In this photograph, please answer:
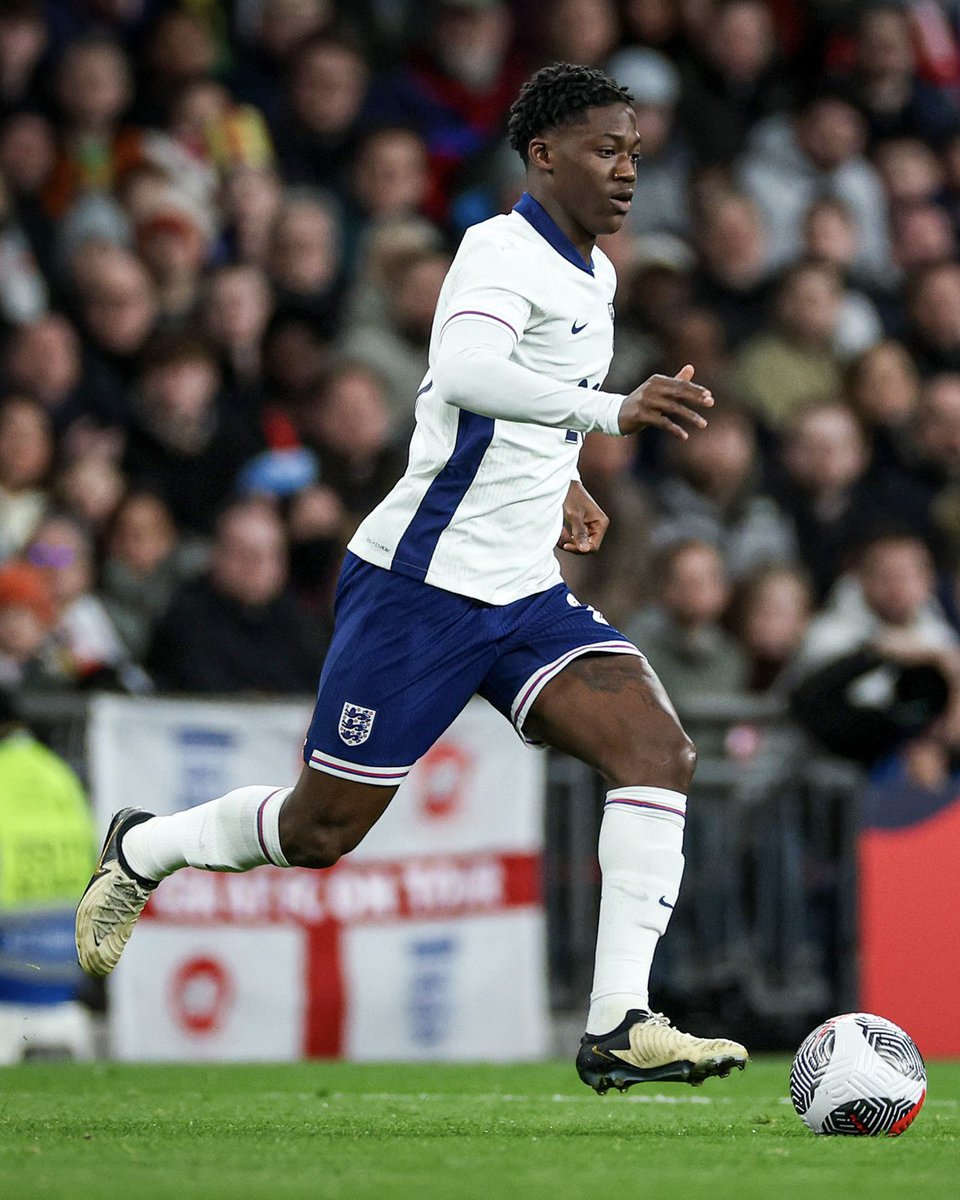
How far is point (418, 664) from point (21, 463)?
475cm

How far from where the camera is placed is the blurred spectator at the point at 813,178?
13.9 metres

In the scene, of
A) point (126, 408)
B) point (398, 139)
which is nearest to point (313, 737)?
point (126, 408)

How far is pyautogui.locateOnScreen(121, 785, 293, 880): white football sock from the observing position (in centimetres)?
632

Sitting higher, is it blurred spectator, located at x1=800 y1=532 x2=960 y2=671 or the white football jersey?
the white football jersey

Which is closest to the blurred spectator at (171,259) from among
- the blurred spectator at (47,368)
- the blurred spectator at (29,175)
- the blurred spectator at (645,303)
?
the blurred spectator at (29,175)

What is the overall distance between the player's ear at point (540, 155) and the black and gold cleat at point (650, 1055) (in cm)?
219

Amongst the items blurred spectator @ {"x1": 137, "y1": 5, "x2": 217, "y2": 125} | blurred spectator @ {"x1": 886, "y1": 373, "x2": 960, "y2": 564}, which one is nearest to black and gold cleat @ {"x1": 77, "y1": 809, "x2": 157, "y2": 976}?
blurred spectator @ {"x1": 886, "y1": 373, "x2": 960, "y2": 564}

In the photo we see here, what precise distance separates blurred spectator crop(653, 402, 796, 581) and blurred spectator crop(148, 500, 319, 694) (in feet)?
7.22

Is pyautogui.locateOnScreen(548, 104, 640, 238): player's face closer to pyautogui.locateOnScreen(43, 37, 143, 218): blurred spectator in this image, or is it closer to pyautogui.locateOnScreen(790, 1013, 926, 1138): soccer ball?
pyautogui.locateOnScreen(790, 1013, 926, 1138): soccer ball

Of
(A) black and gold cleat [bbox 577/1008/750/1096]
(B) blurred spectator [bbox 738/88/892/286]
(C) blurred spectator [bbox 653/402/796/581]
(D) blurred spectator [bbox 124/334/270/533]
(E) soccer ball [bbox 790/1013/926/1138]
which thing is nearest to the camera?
(A) black and gold cleat [bbox 577/1008/750/1096]

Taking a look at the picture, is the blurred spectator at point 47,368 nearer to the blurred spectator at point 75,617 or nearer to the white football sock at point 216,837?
the blurred spectator at point 75,617

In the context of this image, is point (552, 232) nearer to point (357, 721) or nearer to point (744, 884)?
point (357, 721)

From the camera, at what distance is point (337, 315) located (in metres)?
12.0

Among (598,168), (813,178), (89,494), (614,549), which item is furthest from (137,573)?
(813,178)
